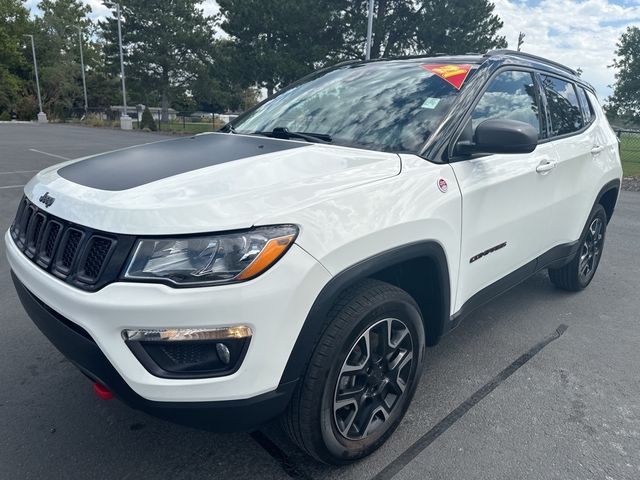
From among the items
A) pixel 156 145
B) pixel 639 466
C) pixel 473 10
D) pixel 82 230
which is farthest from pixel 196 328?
pixel 473 10

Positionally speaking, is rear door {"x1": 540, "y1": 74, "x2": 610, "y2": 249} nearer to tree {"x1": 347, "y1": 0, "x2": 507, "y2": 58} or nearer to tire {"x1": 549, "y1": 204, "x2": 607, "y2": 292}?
tire {"x1": 549, "y1": 204, "x2": 607, "y2": 292}

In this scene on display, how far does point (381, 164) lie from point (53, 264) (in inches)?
54.6

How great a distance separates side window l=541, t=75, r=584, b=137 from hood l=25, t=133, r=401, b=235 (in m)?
1.80

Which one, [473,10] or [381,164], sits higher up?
[473,10]

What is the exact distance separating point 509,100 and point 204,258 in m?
2.27

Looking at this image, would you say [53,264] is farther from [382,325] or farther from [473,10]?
[473,10]

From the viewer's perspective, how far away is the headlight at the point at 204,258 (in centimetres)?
162

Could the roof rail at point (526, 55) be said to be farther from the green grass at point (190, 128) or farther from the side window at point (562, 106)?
the green grass at point (190, 128)

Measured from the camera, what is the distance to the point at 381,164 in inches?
85.0

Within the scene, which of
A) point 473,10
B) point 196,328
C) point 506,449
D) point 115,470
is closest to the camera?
point 196,328

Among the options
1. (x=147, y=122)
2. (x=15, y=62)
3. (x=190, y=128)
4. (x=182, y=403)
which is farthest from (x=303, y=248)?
(x=15, y=62)

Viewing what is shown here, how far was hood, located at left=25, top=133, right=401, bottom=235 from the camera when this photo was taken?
1.67 m

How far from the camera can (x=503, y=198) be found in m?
2.71

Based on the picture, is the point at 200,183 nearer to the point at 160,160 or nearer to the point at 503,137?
the point at 160,160
